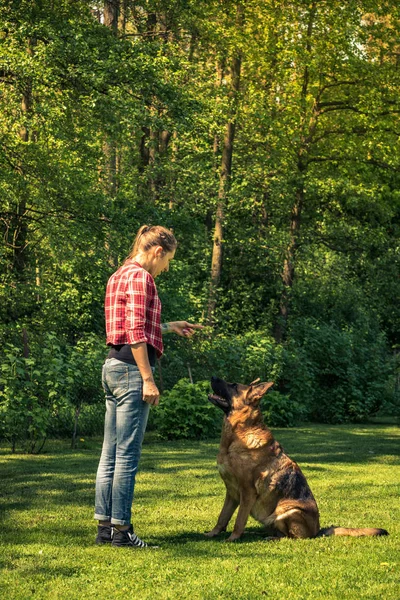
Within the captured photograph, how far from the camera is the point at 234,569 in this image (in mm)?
5598

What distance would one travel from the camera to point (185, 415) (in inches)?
622

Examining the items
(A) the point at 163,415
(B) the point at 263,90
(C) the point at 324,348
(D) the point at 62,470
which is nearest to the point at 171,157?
(B) the point at 263,90

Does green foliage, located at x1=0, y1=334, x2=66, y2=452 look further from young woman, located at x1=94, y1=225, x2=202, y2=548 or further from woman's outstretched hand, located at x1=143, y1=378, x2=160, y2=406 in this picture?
woman's outstretched hand, located at x1=143, y1=378, x2=160, y2=406

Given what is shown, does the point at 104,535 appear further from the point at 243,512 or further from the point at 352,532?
the point at 352,532

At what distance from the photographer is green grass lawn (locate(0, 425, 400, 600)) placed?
16.9 ft

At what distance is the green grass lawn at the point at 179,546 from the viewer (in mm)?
5156

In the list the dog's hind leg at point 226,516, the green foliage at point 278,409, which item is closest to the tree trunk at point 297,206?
the green foliage at point 278,409

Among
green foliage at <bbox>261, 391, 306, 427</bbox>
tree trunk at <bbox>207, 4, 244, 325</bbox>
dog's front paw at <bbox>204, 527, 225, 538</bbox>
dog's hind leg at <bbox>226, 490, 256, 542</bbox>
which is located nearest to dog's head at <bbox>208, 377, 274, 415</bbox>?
dog's hind leg at <bbox>226, 490, 256, 542</bbox>

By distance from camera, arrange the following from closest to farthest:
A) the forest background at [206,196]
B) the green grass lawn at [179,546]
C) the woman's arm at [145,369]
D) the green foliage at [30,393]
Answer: the green grass lawn at [179,546], the woman's arm at [145,369], the green foliage at [30,393], the forest background at [206,196]

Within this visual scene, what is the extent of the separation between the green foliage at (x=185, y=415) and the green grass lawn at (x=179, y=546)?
12.4 feet

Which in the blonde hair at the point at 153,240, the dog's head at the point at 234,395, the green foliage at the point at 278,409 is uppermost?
the blonde hair at the point at 153,240

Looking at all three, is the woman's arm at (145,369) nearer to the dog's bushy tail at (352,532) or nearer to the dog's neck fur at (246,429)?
the dog's neck fur at (246,429)

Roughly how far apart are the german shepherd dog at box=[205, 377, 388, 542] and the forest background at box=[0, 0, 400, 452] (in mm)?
6091

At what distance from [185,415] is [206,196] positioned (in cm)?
914
